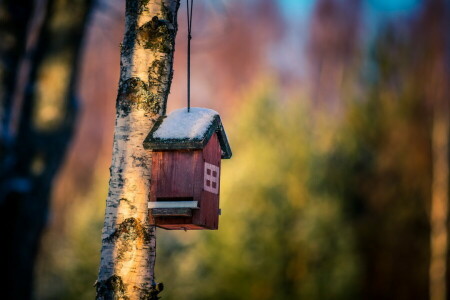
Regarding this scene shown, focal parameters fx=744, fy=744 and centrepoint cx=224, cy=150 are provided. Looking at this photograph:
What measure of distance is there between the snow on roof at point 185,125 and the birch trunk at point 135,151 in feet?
0.30

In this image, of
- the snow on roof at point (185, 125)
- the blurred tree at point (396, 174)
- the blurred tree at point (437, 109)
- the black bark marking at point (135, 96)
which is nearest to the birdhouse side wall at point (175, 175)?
the snow on roof at point (185, 125)

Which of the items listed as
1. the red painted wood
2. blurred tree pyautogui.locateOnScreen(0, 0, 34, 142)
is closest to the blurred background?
blurred tree pyautogui.locateOnScreen(0, 0, 34, 142)

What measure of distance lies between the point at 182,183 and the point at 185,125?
0.29 meters

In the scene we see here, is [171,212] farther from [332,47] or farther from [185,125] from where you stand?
[332,47]

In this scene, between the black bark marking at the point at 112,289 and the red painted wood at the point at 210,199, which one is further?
the red painted wood at the point at 210,199

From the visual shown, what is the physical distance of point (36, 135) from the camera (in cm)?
790

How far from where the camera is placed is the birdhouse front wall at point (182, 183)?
363 centimetres

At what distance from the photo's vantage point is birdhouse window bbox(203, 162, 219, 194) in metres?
3.79

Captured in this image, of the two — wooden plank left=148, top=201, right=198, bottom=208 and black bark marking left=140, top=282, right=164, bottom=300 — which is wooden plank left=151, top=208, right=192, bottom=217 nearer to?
wooden plank left=148, top=201, right=198, bottom=208

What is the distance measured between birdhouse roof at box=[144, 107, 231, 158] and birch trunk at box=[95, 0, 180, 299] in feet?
0.25

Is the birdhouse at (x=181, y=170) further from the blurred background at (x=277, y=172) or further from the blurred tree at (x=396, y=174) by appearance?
the blurred tree at (x=396, y=174)

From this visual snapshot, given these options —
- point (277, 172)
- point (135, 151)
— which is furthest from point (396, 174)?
point (135, 151)

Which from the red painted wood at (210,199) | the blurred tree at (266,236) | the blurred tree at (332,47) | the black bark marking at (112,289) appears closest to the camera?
the black bark marking at (112,289)

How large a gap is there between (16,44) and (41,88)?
0.53 meters
